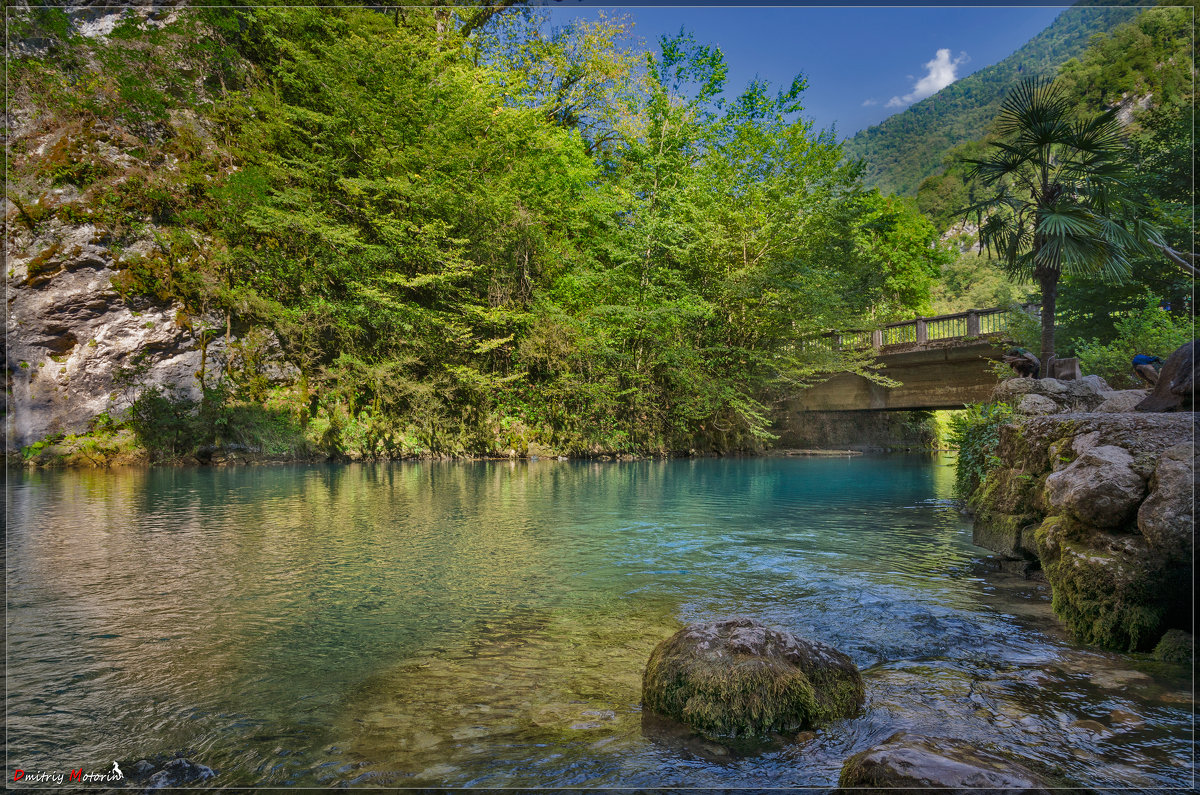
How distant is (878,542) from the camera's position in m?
8.24

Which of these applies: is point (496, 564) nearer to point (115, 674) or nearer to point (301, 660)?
point (301, 660)

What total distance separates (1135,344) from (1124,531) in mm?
13736

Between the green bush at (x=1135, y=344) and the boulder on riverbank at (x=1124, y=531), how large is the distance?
435 inches

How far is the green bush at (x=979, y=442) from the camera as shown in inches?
320

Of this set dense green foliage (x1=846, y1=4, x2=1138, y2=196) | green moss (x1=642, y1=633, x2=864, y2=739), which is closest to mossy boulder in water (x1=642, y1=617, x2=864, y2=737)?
green moss (x1=642, y1=633, x2=864, y2=739)

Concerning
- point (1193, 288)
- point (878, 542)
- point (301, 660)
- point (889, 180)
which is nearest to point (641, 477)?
point (878, 542)

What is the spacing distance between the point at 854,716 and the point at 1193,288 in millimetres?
18918

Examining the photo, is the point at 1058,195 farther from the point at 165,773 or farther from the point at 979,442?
the point at 165,773

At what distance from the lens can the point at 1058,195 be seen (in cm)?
1017

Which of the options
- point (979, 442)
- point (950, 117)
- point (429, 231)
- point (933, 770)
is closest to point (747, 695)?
point (933, 770)

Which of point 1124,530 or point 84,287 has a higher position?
point 84,287

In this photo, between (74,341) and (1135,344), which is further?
(74,341)

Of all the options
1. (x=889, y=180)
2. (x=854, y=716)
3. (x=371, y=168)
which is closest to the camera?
(x=854, y=716)

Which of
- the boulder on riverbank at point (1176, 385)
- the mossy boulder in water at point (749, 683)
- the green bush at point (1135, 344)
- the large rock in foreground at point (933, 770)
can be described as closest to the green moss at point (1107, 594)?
the boulder on riverbank at point (1176, 385)
